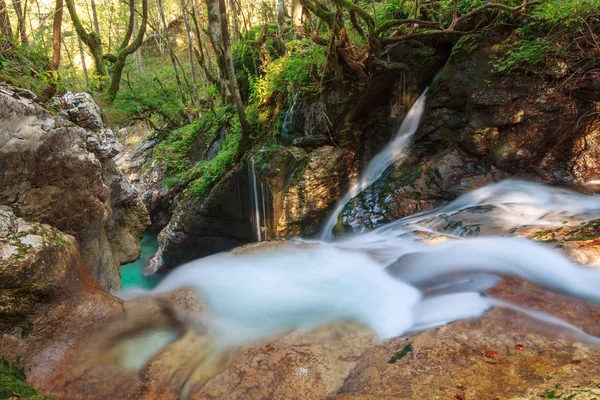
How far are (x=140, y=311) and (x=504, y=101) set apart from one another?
651 cm

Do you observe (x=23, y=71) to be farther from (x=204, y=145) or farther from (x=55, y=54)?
(x=204, y=145)

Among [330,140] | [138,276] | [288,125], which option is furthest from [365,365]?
[138,276]

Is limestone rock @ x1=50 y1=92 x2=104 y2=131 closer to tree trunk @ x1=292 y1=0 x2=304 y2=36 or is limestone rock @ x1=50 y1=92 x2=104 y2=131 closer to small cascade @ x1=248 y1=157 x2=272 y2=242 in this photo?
small cascade @ x1=248 y1=157 x2=272 y2=242

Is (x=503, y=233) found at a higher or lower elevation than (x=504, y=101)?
lower

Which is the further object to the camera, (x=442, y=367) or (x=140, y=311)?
(x=140, y=311)

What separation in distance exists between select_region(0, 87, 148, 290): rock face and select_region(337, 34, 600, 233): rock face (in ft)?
14.1

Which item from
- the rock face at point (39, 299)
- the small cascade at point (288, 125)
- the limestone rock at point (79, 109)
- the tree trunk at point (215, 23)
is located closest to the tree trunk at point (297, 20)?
the tree trunk at point (215, 23)

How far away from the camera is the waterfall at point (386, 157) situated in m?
7.46

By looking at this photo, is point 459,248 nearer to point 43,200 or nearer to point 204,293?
point 204,293

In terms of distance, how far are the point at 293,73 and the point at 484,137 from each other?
15.1 ft

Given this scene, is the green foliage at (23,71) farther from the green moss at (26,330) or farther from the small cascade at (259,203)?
the small cascade at (259,203)

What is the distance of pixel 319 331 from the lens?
3111 millimetres

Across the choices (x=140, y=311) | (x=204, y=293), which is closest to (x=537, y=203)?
(x=204, y=293)

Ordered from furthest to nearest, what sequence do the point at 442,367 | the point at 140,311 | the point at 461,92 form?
the point at 461,92, the point at 140,311, the point at 442,367
